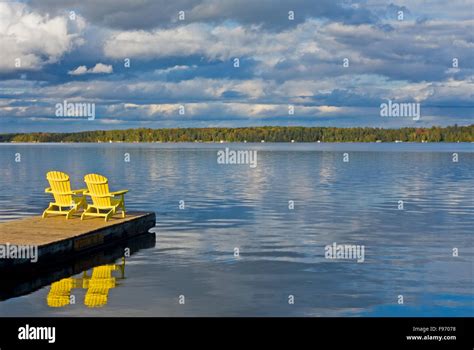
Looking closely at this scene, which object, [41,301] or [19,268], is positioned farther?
[19,268]

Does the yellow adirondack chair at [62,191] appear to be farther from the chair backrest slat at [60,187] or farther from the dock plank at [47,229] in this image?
the dock plank at [47,229]

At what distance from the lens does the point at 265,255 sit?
70.7 feet

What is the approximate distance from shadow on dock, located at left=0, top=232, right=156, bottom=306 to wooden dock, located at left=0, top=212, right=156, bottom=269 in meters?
0.19

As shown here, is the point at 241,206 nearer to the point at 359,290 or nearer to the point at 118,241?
the point at 118,241

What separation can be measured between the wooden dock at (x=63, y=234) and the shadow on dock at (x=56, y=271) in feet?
0.63

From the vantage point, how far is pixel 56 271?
18.4 meters

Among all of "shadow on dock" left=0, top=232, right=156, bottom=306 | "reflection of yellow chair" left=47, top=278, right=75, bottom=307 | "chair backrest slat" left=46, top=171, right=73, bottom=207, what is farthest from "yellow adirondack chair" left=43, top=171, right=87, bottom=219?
"reflection of yellow chair" left=47, top=278, right=75, bottom=307

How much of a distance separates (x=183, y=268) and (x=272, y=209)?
56.0 ft

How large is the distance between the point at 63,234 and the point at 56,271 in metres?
2.03

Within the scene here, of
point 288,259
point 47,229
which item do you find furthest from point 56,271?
point 288,259

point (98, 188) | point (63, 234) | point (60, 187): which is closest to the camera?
point (63, 234)

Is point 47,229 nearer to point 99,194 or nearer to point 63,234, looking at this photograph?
point 63,234
